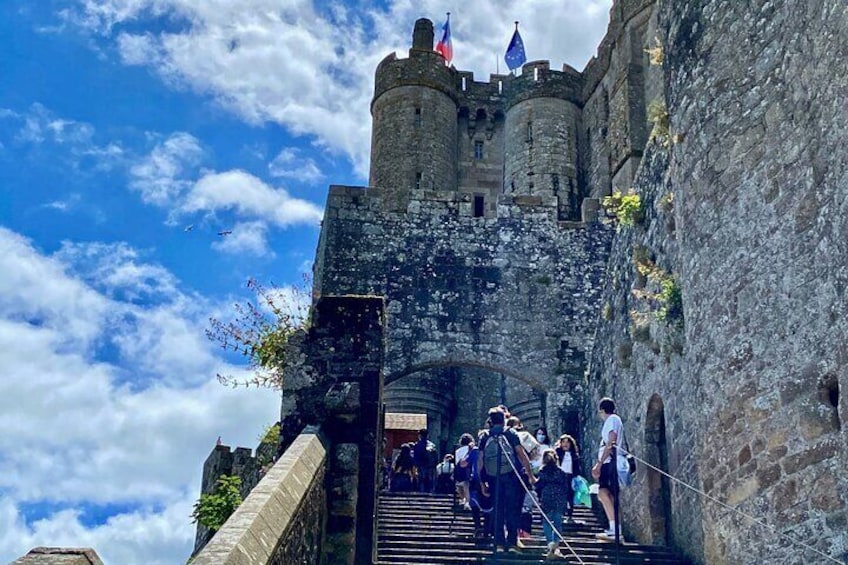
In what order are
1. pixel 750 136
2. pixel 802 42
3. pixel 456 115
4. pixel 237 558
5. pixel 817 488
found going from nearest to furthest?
pixel 237 558, pixel 817 488, pixel 802 42, pixel 750 136, pixel 456 115

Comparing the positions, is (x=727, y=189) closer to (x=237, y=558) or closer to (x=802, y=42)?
(x=802, y=42)

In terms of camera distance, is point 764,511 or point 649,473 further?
point 649,473

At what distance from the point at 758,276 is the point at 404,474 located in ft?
28.4

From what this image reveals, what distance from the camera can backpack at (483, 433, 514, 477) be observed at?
984cm

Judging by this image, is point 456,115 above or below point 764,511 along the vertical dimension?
above

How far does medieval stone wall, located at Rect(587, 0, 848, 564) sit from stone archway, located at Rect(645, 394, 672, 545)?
31 cm

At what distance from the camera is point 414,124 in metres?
26.8

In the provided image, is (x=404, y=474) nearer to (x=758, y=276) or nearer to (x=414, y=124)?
(x=758, y=276)

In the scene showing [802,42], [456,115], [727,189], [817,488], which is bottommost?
[817,488]

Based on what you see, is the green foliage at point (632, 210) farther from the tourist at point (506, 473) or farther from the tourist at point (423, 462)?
the tourist at point (423, 462)

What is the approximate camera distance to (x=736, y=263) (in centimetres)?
820

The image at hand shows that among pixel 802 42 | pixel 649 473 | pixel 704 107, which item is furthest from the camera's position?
pixel 649 473

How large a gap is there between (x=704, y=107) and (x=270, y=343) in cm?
1017

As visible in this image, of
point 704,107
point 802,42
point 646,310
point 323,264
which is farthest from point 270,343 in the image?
point 802,42
